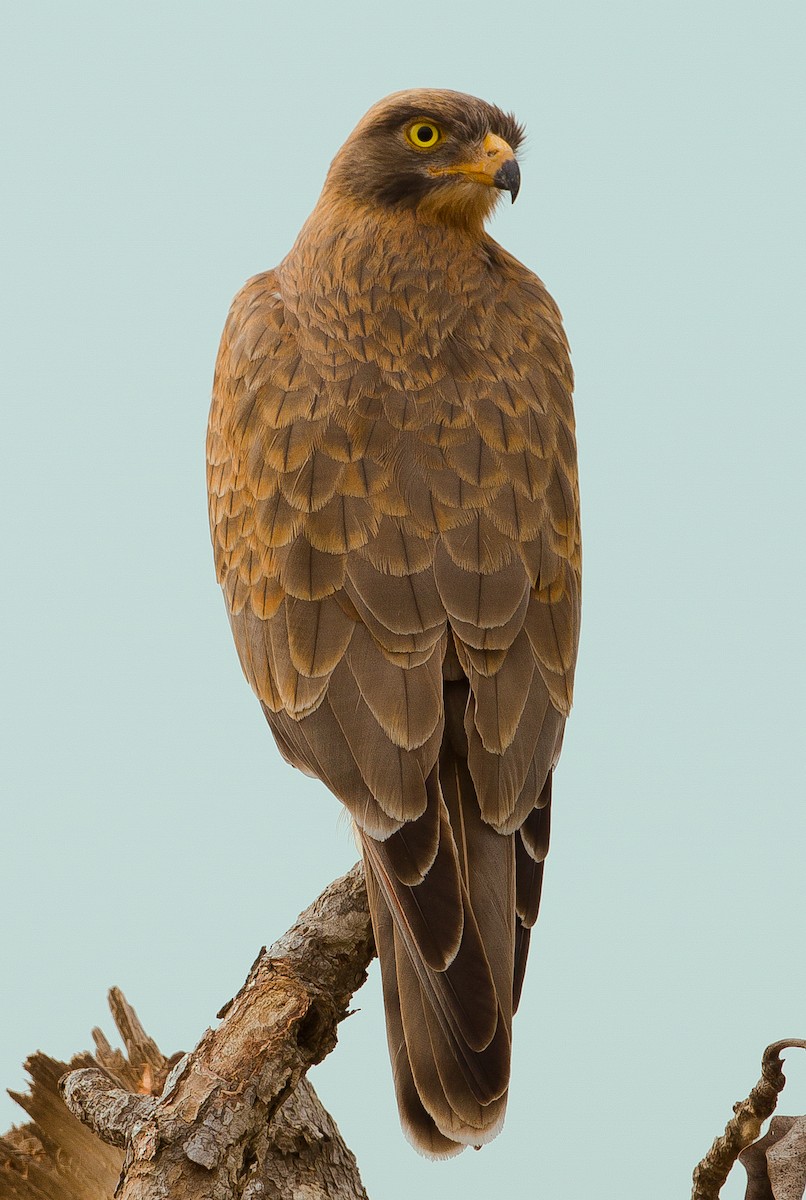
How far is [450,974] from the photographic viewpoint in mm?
3498

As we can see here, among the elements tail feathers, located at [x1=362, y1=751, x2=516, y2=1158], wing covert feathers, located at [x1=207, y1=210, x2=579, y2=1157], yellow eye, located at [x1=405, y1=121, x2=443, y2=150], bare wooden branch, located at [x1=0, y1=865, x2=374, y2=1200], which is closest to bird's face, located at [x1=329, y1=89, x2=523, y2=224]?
yellow eye, located at [x1=405, y1=121, x2=443, y2=150]

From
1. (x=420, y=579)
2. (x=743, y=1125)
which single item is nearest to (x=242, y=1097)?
(x=743, y=1125)

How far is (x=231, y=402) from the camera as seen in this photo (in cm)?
Answer: 450

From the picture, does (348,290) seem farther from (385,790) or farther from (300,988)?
(300,988)

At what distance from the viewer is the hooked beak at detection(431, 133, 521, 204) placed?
14.5 feet

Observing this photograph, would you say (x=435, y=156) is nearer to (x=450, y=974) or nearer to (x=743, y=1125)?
(x=450, y=974)

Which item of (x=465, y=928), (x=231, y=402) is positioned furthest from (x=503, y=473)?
(x=465, y=928)

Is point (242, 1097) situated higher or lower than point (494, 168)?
lower

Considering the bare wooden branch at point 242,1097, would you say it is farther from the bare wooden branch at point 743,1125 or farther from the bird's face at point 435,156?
the bird's face at point 435,156

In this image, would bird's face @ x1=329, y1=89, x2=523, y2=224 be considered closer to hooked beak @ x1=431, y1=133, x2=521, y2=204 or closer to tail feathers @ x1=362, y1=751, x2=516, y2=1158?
hooked beak @ x1=431, y1=133, x2=521, y2=204

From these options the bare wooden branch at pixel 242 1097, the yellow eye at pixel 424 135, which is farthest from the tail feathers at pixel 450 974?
the yellow eye at pixel 424 135

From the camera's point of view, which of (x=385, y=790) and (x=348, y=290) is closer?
(x=385, y=790)

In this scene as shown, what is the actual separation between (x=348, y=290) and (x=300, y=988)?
6.76 ft

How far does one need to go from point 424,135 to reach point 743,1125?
297 centimetres
